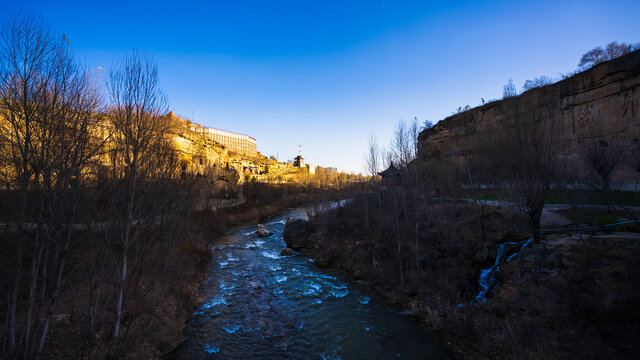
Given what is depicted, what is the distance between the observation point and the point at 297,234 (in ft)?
83.0

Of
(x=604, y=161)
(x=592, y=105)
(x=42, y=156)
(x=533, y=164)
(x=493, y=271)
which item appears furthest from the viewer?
(x=592, y=105)

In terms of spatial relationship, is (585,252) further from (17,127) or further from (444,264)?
(17,127)

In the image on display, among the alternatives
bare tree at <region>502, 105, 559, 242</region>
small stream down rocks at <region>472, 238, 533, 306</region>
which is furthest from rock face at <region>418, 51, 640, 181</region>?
small stream down rocks at <region>472, 238, 533, 306</region>

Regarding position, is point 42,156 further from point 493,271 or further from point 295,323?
point 493,271

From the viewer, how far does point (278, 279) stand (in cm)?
1517

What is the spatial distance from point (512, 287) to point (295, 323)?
9291 mm

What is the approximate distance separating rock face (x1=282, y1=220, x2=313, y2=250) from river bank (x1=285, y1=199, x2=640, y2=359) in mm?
5517

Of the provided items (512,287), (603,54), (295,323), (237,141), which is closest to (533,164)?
(512,287)

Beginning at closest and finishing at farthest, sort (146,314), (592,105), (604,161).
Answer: (146,314) → (604,161) → (592,105)

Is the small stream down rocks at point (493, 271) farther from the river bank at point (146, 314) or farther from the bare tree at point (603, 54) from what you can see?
the bare tree at point (603, 54)

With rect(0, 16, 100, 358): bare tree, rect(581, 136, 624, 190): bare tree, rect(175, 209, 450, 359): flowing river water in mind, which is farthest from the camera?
rect(581, 136, 624, 190): bare tree

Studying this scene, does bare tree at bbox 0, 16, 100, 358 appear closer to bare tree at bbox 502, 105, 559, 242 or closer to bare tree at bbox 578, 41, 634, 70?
bare tree at bbox 502, 105, 559, 242

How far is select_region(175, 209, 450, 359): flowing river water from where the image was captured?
26.6 feet

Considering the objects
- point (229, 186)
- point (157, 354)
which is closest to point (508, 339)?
point (157, 354)
